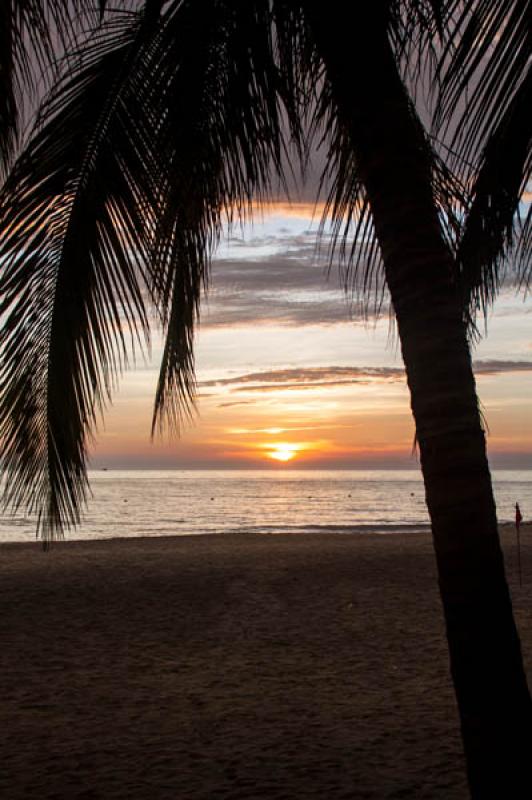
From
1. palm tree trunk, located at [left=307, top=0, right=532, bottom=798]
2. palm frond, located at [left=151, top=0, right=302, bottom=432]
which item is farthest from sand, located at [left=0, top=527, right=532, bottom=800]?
palm frond, located at [left=151, top=0, right=302, bottom=432]

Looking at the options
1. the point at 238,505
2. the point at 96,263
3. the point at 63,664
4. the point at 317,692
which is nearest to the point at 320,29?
the point at 96,263

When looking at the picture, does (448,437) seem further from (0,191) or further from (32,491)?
Result: (0,191)

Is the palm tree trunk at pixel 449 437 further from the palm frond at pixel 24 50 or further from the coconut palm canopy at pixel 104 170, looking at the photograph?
the palm frond at pixel 24 50

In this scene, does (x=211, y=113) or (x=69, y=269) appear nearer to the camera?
(x=69, y=269)

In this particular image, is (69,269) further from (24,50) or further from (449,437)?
(449,437)

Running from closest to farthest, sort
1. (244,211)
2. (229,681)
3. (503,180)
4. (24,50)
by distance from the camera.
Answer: (503,180), (24,50), (244,211), (229,681)

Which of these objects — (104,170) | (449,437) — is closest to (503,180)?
(449,437)

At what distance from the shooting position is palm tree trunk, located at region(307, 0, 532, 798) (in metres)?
3.27

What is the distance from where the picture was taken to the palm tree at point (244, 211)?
10.9ft

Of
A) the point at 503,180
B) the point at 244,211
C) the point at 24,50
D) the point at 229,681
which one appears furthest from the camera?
the point at 229,681

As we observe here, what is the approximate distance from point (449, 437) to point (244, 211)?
8.30 ft

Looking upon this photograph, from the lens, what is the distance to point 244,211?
534 cm

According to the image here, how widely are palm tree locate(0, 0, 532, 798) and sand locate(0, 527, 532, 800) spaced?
2.04 m

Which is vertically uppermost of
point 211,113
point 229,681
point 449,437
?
point 211,113
